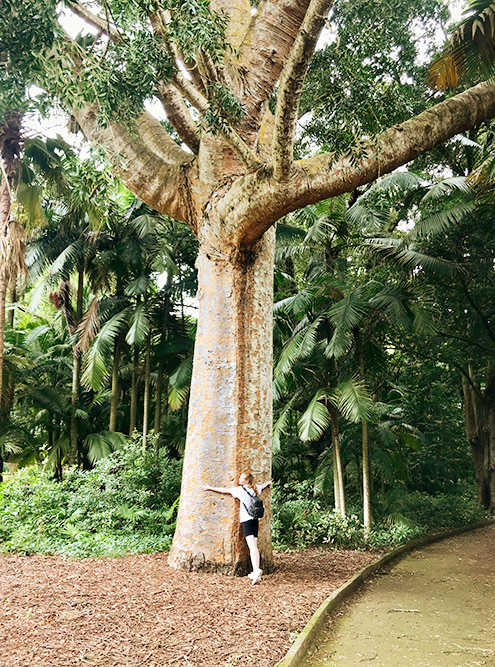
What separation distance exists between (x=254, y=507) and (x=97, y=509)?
15.7 feet

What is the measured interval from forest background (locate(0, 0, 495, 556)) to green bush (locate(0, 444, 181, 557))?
4cm

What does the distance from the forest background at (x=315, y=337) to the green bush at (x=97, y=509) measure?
4 centimetres

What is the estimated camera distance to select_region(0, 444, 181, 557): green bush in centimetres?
928

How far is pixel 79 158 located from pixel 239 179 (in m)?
2.20

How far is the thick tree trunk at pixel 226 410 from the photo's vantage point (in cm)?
770

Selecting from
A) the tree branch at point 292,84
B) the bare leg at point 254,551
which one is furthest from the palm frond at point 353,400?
the tree branch at point 292,84

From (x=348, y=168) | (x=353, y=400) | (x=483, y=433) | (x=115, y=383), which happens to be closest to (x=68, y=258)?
(x=115, y=383)

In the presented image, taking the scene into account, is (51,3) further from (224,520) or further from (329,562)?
(329,562)

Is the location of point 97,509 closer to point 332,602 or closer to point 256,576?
point 256,576

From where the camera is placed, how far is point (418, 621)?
6.38 meters

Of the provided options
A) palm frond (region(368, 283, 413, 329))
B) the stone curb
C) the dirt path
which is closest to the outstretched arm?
the stone curb

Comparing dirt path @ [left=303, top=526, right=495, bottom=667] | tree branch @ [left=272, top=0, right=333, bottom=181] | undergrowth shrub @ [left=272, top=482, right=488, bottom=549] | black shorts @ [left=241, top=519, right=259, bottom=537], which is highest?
tree branch @ [left=272, top=0, right=333, bottom=181]

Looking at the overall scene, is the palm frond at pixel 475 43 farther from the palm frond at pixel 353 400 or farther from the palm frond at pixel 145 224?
the palm frond at pixel 145 224

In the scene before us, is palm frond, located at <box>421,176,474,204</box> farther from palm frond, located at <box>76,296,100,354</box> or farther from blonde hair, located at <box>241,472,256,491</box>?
palm frond, located at <box>76,296,100,354</box>
